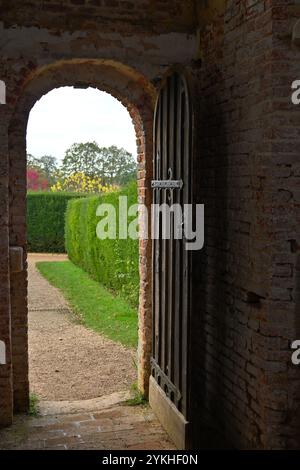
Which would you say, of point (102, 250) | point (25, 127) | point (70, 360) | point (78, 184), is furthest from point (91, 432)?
point (78, 184)

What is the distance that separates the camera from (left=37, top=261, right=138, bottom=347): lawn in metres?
8.84

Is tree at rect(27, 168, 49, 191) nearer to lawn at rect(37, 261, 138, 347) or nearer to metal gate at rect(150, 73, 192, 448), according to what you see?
lawn at rect(37, 261, 138, 347)

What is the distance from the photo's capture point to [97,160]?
3422 centimetres

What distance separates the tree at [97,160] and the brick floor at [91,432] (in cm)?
2885

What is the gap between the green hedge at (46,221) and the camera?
2031 cm

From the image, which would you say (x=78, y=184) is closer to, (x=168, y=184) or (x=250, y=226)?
(x=168, y=184)

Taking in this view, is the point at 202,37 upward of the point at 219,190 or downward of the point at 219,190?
upward

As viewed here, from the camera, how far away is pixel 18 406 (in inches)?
208

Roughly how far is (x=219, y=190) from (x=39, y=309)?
6.82 meters

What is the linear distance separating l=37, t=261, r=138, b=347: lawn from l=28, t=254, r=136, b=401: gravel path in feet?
0.83

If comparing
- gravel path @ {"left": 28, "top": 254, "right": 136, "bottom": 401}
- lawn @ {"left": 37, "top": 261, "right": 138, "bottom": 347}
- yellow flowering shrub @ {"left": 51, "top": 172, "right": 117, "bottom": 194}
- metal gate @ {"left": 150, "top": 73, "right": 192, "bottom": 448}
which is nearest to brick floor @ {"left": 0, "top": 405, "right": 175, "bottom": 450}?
metal gate @ {"left": 150, "top": 73, "right": 192, "bottom": 448}

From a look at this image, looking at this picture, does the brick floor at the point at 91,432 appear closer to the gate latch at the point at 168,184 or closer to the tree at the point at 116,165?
the gate latch at the point at 168,184

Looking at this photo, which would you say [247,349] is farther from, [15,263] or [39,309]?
[39,309]

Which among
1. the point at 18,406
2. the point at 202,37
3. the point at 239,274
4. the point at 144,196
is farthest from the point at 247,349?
the point at 202,37
